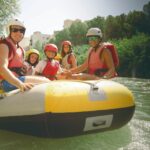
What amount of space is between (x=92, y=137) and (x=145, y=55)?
23352mm

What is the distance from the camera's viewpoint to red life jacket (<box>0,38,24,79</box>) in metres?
4.50

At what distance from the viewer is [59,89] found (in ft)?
13.3

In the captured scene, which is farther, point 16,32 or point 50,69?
point 50,69

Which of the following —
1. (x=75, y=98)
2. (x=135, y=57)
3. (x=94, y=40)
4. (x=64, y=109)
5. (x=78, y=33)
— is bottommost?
(x=135, y=57)

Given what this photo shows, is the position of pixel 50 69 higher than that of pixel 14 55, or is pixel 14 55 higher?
pixel 14 55

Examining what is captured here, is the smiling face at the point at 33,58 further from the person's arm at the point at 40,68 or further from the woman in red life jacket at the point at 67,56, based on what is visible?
the woman in red life jacket at the point at 67,56

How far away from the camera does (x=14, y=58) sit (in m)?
4.73

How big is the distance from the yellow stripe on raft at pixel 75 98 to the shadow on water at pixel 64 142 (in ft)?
2.08

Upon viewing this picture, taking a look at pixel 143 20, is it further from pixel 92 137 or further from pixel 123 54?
pixel 92 137

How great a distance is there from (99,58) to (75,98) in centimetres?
155

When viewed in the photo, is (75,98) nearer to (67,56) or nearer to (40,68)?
(40,68)

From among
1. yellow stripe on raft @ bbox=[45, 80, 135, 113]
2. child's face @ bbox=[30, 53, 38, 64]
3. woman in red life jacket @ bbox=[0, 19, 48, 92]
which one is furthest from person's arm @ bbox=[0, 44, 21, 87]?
child's face @ bbox=[30, 53, 38, 64]

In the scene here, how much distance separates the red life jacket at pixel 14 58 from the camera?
4.50 meters

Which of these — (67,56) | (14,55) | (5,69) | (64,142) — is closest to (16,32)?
(14,55)
